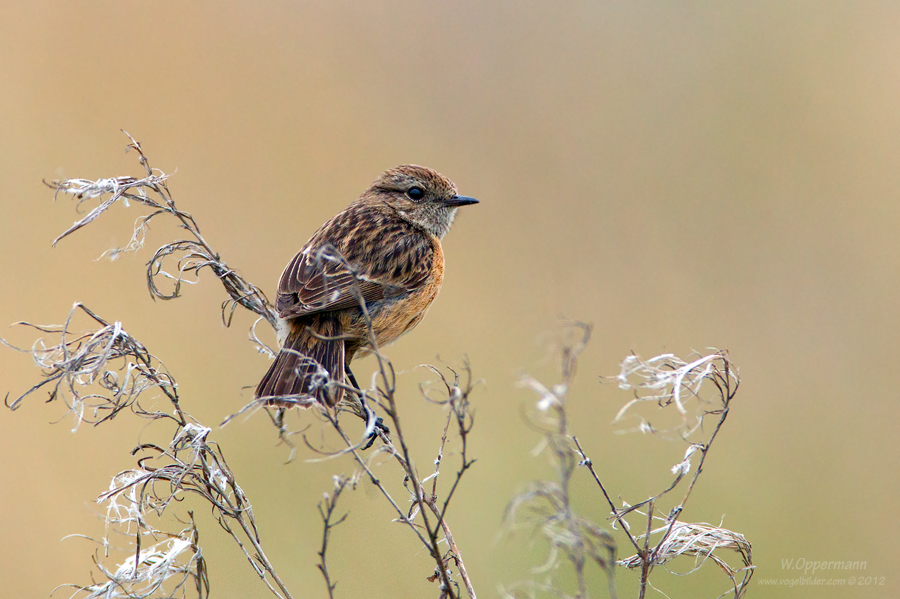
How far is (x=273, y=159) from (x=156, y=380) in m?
4.78

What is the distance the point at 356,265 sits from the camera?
418 cm

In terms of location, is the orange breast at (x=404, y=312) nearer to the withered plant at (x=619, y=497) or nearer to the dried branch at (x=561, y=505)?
the withered plant at (x=619, y=497)

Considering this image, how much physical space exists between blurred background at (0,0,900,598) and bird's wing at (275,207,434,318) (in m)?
0.60

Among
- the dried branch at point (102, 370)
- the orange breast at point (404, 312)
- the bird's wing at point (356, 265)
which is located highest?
the bird's wing at point (356, 265)

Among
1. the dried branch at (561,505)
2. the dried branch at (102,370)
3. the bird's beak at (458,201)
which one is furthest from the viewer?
the bird's beak at (458,201)

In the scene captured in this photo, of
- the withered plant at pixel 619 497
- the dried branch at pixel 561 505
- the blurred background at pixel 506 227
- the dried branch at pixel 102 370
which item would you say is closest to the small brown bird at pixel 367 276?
the blurred background at pixel 506 227

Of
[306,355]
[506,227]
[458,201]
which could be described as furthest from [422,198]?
[306,355]

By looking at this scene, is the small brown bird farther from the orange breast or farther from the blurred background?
the blurred background

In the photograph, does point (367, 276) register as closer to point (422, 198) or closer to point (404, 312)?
point (404, 312)

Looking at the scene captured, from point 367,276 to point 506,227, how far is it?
9.18 ft

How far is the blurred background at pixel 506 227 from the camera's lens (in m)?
4.68

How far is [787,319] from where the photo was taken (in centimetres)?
630

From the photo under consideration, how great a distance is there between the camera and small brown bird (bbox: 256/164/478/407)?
375 cm

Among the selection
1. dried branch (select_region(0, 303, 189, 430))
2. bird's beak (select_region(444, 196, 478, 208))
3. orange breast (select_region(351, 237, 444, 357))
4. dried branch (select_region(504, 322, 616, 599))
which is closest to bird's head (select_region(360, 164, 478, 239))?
bird's beak (select_region(444, 196, 478, 208))
